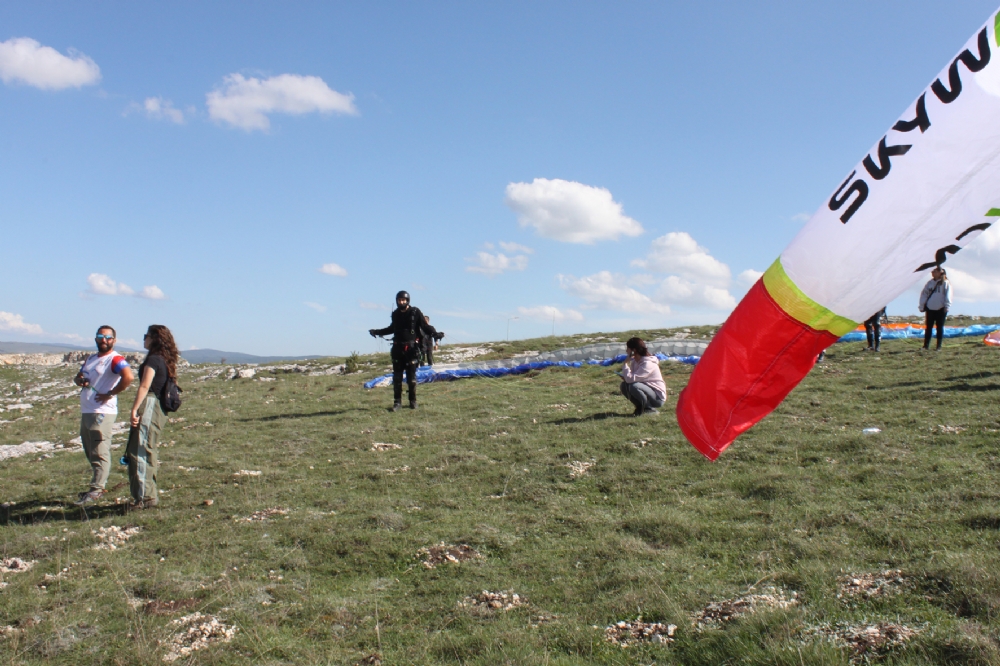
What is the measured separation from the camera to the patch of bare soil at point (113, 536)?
6336mm

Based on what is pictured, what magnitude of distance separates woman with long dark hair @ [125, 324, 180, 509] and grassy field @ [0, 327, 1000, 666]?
33 centimetres

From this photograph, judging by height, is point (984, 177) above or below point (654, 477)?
above

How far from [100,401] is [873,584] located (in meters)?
8.34

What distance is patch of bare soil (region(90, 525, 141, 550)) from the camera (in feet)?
20.8

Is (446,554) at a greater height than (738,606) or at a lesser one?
lesser

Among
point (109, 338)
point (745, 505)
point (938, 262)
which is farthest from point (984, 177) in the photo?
point (109, 338)

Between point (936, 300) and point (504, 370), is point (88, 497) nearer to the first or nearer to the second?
point (504, 370)

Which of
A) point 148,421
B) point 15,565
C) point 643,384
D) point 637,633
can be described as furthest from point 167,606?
point 643,384

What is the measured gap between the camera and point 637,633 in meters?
4.26

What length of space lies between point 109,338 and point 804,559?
8057 millimetres

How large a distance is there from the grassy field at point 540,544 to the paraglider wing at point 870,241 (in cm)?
205

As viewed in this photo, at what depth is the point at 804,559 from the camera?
16.8ft

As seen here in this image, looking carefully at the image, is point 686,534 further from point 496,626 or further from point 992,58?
point 992,58

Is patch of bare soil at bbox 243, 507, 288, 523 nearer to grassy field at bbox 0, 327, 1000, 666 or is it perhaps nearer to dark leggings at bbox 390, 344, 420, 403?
grassy field at bbox 0, 327, 1000, 666
